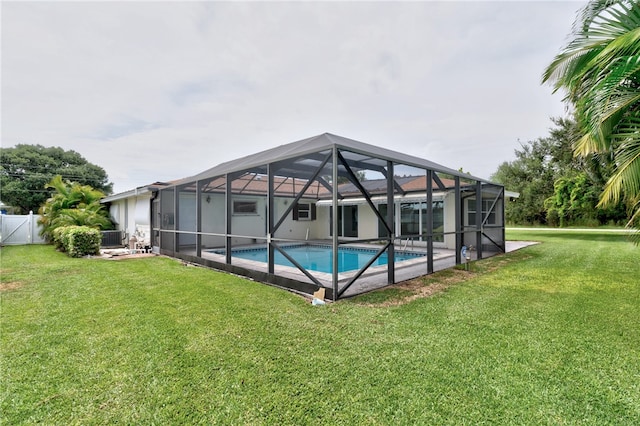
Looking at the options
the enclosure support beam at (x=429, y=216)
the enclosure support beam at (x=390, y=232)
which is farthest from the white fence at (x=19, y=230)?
the enclosure support beam at (x=429, y=216)

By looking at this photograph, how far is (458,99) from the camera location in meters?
15.0

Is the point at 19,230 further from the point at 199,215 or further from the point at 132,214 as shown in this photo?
the point at 199,215

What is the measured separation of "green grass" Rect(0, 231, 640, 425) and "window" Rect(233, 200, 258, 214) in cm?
974

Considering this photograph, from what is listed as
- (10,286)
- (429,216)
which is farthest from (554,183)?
(10,286)

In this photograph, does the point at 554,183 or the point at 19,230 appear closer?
the point at 19,230

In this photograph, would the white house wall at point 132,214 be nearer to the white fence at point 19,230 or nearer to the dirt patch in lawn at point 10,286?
the white fence at point 19,230

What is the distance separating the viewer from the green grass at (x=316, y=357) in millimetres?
2541

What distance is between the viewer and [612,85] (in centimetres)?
473

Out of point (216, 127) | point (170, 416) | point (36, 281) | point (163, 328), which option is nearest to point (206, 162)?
point (216, 127)

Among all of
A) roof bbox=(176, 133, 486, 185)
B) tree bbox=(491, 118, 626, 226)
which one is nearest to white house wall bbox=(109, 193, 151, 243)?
roof bbox=(176, 133, 486, 185)

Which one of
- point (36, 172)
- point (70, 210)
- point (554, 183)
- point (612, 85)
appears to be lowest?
point (70, 210)

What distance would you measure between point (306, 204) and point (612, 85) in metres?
15.2

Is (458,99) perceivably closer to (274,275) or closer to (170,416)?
(274,275)

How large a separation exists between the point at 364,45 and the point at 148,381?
40.2 feet
